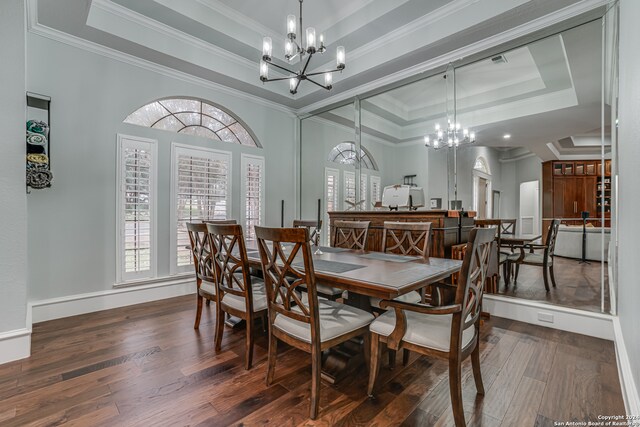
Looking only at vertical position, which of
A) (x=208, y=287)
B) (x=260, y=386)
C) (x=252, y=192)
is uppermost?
(x=252, y=192)

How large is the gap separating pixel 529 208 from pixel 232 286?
3.97 metres

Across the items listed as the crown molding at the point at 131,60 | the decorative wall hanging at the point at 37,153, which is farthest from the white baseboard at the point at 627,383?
the crown molding at the point at 131,60

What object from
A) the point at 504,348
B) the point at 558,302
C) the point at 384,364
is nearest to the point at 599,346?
the point at 558,302

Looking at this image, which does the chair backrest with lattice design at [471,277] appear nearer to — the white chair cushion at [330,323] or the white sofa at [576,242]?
the white chair cushion at [330,323]

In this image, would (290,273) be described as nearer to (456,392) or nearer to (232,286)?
(232,286)

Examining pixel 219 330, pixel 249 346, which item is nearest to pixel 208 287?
pixel 219 330

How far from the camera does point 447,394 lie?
5.66ft

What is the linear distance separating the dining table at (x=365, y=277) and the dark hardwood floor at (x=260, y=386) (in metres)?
0.17

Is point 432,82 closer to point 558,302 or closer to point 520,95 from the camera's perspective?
point 520,95

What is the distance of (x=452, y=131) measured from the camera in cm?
363

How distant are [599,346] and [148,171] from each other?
4.90 metres

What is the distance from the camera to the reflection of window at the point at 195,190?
12.6ft

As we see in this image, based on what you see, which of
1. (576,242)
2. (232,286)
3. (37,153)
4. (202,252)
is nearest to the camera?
(232,286)

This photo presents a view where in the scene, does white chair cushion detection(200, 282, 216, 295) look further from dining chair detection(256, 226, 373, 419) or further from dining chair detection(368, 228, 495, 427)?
dining chair detection(368, 228, 495, 427)
